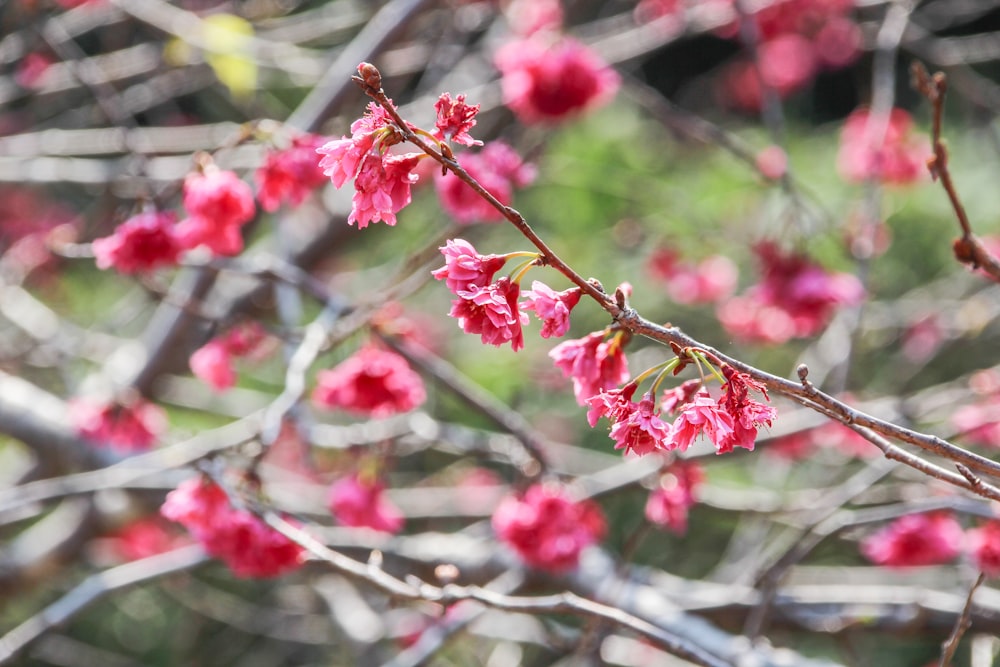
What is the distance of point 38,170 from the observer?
293cm

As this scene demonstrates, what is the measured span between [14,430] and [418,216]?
2.19 m

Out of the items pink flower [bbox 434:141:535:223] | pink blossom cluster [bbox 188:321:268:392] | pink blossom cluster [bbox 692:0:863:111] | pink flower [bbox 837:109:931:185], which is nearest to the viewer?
pink flower [bbox 434:141:535:223]

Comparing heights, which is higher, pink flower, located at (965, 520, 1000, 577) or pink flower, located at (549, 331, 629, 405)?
pink flower, located at (965, 520, 1000, 577)

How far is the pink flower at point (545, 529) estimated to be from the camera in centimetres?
193

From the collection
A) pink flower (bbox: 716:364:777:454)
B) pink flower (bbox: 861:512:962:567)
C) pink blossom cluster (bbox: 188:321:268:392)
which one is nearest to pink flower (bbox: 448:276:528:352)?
pink flower (bbox: 716:364:777:454)

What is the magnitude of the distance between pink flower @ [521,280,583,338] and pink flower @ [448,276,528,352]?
0.07ft

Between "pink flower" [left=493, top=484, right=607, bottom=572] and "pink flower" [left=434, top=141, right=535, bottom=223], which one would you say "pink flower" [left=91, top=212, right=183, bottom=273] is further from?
"pink flower" [left=493, top=484, right=607, bottom=572]

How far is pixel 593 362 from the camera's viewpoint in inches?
45.4

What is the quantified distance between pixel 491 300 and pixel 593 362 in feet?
0.69

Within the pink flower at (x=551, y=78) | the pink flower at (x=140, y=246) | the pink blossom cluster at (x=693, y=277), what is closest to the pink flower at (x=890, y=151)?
the pink blossom cluster at (x=693, y=277)

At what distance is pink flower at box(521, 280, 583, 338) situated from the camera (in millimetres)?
1027

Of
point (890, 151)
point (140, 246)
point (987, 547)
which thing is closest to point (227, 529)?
point (140, 246)

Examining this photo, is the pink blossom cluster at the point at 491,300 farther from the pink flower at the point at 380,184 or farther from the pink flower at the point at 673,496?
the pink flower at the point at 673,496

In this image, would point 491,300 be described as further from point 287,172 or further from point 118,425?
point 118,425
